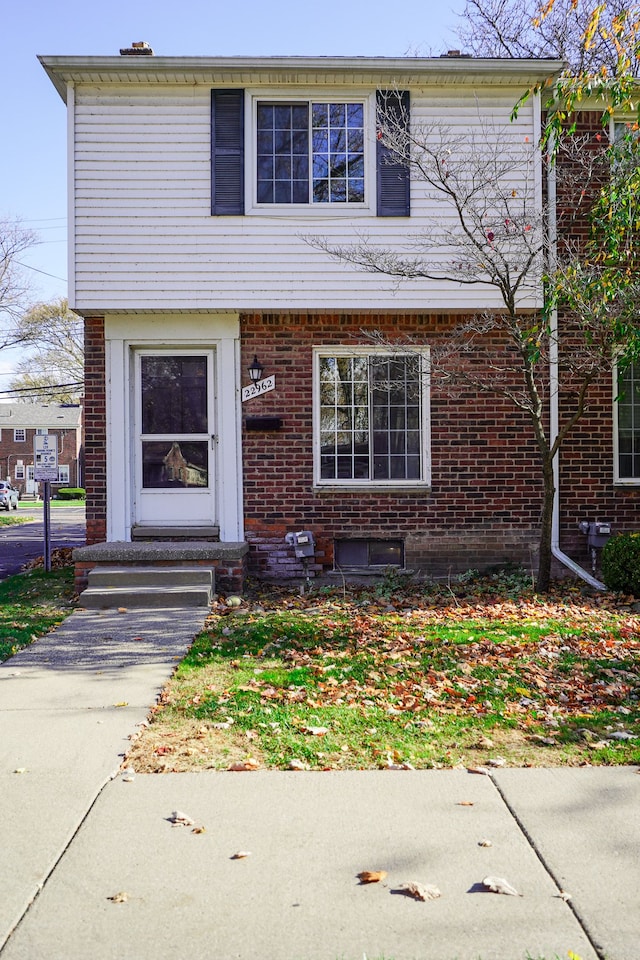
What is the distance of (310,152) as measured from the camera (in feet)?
32.4

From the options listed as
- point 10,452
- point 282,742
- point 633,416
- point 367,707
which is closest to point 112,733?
point 282,742

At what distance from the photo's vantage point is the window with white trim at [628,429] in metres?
10.4

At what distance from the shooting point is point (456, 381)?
9.86 metres

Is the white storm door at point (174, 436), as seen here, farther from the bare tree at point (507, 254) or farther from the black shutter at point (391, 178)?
the black shutter at point (391, 178)

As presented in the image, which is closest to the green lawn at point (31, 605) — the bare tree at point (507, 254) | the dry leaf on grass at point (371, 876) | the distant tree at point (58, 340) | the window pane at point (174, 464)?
the window pane at point (174, 464)

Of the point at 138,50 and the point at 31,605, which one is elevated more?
the point at 138,50

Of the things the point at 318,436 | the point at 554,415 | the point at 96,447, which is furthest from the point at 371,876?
the point at 554,415

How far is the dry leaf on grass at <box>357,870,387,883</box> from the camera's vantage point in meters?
3.05

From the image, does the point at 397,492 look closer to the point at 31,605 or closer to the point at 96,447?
the point at 96,447

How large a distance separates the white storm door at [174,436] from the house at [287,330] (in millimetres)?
24

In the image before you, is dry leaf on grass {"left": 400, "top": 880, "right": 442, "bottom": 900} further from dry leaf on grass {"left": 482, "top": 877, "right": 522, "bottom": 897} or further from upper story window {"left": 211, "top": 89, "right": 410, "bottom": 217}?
upper story window {"left": 211, "top": 89, "right": 410, "bottom": 217}

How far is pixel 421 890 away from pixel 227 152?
344 inches

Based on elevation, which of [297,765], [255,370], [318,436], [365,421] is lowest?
[297,765]

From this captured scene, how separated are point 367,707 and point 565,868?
83.1 inches
